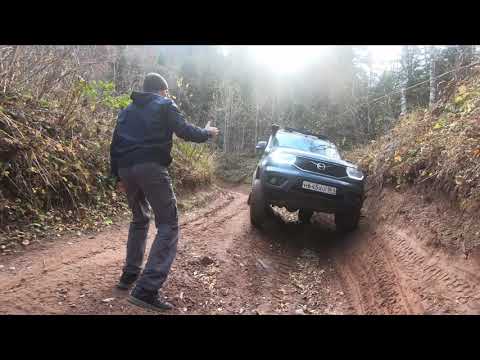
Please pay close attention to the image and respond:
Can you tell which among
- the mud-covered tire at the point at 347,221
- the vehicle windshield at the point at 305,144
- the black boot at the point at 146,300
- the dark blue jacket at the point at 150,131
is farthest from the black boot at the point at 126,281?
the vehicle windshield at the point at 305,144

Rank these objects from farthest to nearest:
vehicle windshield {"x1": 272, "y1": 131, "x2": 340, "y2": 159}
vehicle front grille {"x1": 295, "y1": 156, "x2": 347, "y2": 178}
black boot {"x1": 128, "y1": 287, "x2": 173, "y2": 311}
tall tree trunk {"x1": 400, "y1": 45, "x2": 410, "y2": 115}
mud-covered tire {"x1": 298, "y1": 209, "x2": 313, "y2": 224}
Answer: tall tree trunk {"x1": 400, "y1": 45, "x2": 410, "y2": 115} < mud-covered tire {"x1": 298, "y1": 209, "x2": 313, "y2": 224} < vehicle windshield {"x1": 272, "y1": 131, "x2": 340, "y2": 159} < vehicle front grille {"x1": 295, "y1": 156, "x2": 347, "y2": 178} < black boot {"x1": 128, "y1": 287, "x2": 173, "y2": 311}

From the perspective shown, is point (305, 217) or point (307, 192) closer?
point (307, 192)

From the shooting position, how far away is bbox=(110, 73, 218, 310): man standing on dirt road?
3.22m

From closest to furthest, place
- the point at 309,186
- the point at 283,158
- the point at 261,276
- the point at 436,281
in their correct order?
the point at 436,281, the point at 261,276, the point at 309,186, the point at 283,158

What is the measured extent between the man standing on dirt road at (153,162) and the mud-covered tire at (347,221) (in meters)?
3.32

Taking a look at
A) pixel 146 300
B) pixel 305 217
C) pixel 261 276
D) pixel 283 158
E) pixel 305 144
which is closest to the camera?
pixel 146 300

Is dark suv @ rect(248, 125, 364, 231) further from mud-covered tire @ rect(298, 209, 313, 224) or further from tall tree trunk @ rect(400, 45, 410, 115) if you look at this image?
tall tree trunk @ rect(400, 45, 410, 115)

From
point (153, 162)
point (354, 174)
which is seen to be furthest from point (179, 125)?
point (354, 174)

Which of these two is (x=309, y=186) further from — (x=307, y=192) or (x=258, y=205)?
(x=258, y=205)

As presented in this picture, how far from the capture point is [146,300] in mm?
3225

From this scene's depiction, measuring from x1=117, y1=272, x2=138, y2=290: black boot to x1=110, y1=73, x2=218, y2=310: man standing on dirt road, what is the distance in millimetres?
334

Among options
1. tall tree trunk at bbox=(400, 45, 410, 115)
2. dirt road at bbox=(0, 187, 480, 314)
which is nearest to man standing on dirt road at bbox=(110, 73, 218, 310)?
dirt road at bbox=(0, 187, 480, 314)

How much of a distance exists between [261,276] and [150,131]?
8.13 ft

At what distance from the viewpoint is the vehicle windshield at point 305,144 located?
6867mm
